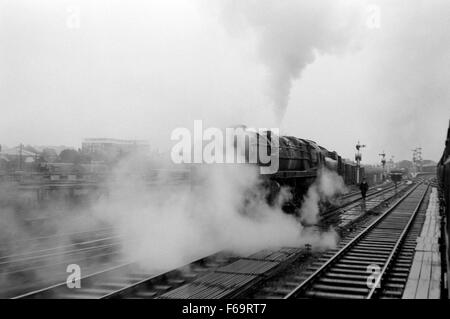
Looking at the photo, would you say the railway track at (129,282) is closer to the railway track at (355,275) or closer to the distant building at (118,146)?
the railway track at (355,275)

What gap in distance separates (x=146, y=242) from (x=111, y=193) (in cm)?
433

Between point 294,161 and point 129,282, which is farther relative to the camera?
point 294,161

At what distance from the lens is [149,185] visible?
35.6ft

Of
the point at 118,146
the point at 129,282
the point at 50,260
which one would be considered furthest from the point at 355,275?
the point at 118,146

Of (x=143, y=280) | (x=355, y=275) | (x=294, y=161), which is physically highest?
(x=294, y=161)

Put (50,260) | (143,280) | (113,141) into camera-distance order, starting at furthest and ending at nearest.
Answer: (113,141)
(50,260)
(143,280)

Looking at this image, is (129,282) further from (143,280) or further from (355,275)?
(355,275)

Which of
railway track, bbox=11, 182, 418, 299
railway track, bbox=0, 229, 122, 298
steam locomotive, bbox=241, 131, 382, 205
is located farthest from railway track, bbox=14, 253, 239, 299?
steam locomotive, bbox=241, 131, 382, 205

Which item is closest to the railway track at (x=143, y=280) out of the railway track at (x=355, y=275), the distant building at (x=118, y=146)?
the railway track at (x=355, y=275)

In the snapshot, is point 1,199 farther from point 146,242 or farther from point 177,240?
point 177,240

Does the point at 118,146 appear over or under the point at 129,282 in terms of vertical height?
over

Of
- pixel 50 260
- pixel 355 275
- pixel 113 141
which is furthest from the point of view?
pixel 113 141

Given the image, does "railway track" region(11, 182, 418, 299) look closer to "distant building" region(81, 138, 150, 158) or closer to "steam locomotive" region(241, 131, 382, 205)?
"steam locomotive" region(241, 131, 382, 205)
